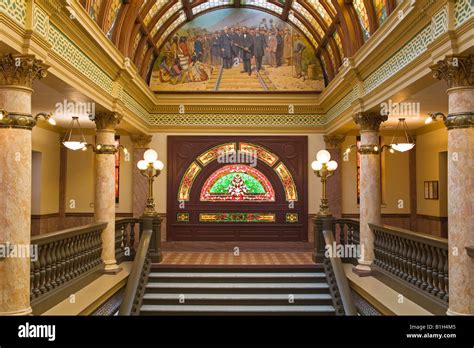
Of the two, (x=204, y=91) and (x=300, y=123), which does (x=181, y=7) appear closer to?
(x=204, y=91)

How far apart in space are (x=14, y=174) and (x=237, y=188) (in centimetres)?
917

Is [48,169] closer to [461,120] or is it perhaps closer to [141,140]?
[141,140]

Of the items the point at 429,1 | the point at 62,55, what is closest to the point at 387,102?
the point at 429,1

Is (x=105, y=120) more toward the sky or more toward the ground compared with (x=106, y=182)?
more toward the sky

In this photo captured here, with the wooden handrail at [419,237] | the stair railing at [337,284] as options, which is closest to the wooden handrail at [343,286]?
the stair railing at [337,284]

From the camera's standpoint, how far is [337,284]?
8.72m

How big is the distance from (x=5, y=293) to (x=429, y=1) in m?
6.44

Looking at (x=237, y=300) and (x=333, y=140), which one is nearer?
(x=237, y=300)

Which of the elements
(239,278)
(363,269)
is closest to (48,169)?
(239,278)

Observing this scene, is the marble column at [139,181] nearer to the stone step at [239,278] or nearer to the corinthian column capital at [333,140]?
the stone step at [239,278]

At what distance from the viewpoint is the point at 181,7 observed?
43.1 ft

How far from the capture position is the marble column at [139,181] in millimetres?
13930

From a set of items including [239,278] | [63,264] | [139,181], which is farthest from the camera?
[139,181]

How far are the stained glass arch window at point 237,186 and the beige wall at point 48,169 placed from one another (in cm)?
449
